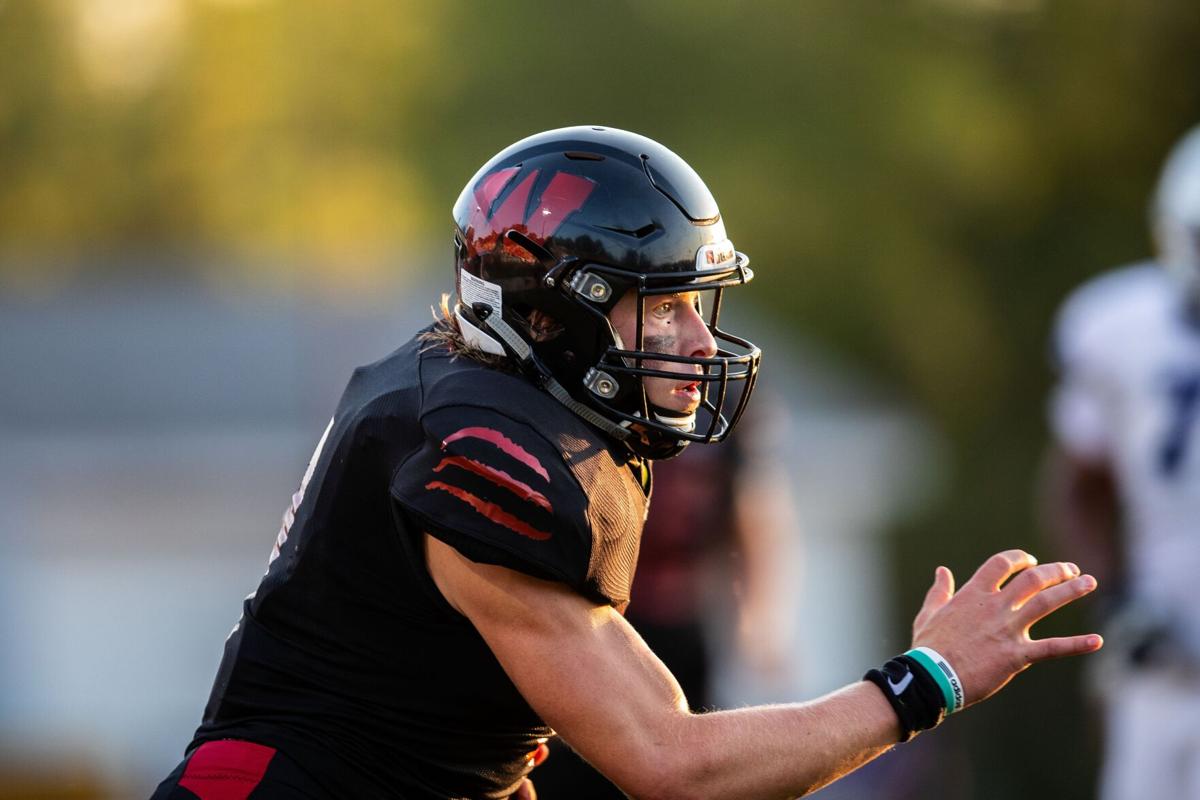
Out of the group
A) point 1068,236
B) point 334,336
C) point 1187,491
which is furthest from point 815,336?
point 1187,491

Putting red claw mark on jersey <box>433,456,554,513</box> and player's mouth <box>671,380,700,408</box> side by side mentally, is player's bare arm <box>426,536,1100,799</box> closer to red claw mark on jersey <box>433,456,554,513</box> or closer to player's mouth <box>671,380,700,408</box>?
red claw mark on jersey <box>433,456,554,513</box>

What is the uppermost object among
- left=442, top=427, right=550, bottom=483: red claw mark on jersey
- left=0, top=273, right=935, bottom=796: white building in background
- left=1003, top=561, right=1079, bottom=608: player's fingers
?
left=442, top=427, right=550, bottom=483: red claw mark on jersey

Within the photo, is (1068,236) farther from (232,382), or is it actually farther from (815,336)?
(232,382)

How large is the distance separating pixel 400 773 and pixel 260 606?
0.38 metres

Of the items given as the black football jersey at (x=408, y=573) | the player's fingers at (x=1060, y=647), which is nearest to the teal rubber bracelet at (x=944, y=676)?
the player's fingers at (x=1060, y=647)

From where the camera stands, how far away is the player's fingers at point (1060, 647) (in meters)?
2.83

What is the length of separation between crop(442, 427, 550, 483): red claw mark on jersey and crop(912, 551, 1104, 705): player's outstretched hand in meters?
0.73

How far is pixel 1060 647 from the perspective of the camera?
9.32ft

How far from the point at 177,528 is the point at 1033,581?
14313mm

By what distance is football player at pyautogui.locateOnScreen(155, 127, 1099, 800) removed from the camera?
2.72 metres

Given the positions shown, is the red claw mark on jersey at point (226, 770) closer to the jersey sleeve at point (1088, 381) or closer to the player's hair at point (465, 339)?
the player's hair at point (465, 339)

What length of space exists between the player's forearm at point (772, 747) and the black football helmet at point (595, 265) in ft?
1.63

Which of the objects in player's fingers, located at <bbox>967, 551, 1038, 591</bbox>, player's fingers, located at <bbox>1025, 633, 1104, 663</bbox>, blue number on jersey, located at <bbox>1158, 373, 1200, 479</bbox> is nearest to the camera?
player's fingers, located at <bbox>1025, 633, 1104, 663</bbox>

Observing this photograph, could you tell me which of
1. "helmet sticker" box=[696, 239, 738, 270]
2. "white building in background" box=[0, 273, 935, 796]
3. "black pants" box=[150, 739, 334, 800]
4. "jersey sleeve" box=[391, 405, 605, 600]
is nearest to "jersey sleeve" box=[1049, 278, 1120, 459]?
"helmet sticker" box=[696, 239, 738, 270]
